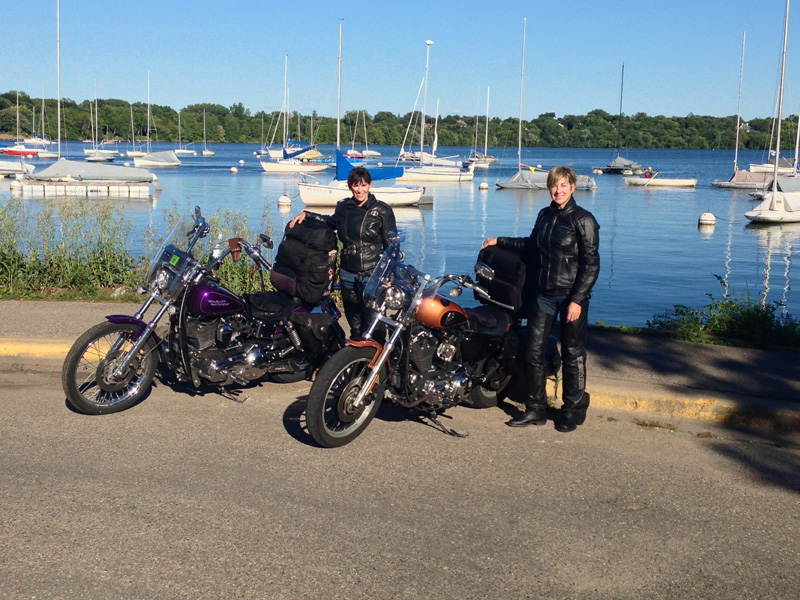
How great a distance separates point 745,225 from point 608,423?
34738 millimetres

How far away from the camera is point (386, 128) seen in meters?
177

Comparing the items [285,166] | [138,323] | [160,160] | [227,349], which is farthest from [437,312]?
[160,160]

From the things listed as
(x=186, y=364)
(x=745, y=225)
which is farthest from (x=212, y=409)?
(x=745, y=225)

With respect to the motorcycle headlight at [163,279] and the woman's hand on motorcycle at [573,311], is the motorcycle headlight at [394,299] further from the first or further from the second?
the motorcycle headlight at [163,279]

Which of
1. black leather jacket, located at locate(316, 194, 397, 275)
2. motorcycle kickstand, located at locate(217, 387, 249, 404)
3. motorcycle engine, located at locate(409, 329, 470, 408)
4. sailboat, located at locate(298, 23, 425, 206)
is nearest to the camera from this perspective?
motorcycle engine, located at locate(409, 329, 470, 408)

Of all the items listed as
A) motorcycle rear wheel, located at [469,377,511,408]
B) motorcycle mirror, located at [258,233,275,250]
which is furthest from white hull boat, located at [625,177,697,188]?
motorcycle mirror, located at [258,233,275,250]

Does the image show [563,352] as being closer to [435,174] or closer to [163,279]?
[163,279]

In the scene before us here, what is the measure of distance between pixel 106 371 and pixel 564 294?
3.29m

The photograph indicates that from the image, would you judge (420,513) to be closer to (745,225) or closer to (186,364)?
(186,364)

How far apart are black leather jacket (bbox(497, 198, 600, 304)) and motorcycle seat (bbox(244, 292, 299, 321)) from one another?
194 centimetres

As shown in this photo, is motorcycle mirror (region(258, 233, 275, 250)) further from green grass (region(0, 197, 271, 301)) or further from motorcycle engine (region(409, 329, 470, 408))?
green grass (region(0, 197, 271, 301))

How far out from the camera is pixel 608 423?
19.9ft

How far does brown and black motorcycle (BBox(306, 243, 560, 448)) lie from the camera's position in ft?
17.4

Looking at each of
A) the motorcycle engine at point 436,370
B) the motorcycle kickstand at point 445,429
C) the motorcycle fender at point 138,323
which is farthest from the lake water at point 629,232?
the motorcycle fender at point 138,323
